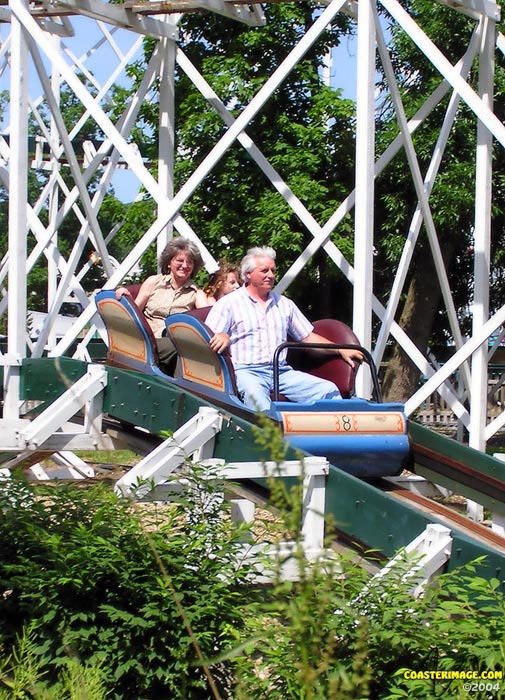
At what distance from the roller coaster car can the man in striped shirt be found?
0.43ft

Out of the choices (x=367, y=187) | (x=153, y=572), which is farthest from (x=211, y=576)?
(x=367, y=187)

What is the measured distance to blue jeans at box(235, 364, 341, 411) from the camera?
6.52m

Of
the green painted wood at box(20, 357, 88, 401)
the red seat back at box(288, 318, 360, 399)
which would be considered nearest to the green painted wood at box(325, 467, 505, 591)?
the red seat back at box(288, 318, 360, 399)

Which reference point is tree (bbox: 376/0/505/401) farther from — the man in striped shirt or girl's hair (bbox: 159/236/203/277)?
the man in striped shirt

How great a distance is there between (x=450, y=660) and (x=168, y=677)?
1.02 meters

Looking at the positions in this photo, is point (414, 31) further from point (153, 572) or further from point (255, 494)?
point (153, 572)

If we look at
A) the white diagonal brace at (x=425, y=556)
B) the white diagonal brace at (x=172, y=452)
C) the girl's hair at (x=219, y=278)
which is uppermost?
the girl's hair at (x=219, y=278)

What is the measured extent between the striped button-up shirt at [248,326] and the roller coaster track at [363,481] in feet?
1.75

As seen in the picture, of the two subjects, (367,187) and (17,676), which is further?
(367,187)

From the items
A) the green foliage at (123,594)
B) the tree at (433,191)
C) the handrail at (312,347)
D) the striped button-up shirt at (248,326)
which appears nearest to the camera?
the green foliage at (123,594)

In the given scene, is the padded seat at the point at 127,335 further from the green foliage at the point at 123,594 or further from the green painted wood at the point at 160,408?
the green foliage at the point at 123,594

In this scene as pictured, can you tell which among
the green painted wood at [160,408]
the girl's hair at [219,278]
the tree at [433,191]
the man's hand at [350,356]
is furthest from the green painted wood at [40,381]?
the tree at [433,191]

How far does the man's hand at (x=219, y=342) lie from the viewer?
20.7 ft

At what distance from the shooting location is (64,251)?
4047 centimetres
